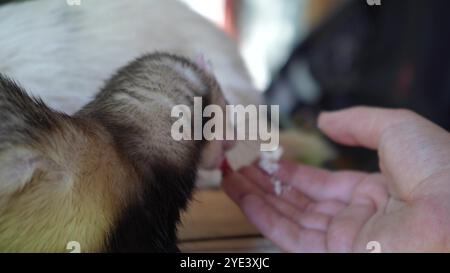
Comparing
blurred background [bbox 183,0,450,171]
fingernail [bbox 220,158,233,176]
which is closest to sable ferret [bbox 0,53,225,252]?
fingernail [bbox 220,158,233,176]

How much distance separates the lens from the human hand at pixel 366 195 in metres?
0.63

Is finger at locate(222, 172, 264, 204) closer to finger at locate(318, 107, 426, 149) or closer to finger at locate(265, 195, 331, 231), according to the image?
finger at locate(265, 195, 331, 231)

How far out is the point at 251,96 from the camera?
971 millimetres

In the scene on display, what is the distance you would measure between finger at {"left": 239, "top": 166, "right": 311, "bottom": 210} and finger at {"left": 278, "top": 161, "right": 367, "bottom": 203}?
0.02 m

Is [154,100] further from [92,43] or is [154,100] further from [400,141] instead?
[400,141]

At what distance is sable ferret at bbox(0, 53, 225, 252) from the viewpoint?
1.80 feet

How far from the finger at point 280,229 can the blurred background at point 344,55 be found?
44cm

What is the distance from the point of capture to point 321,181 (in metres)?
0.95

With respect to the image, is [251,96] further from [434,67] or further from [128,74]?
[434,67]

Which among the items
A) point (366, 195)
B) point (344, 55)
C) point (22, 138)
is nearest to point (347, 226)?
point (366, 195)

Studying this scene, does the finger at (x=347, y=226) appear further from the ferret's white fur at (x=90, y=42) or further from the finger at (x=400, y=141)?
the ferret's white fur at (x=90, y=42)

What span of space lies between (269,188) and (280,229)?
0.13m

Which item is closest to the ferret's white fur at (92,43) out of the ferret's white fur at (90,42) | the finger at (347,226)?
the ferret's white fur at (90,42)

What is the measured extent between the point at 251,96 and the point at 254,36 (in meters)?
0.59
